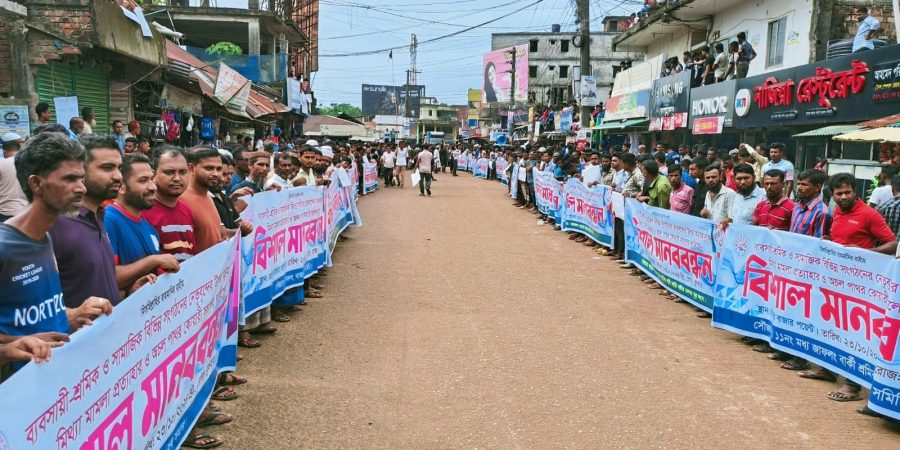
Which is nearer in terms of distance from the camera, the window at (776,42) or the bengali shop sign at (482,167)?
the window at (776,42)

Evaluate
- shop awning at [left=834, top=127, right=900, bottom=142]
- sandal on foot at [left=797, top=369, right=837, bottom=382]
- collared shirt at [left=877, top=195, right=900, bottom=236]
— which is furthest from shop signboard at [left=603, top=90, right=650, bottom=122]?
sandal on foot at [left=797, top=369, right=837, bottom=382]

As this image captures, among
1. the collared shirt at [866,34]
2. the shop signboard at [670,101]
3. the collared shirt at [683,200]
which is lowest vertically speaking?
the collared shirt at [683,200]

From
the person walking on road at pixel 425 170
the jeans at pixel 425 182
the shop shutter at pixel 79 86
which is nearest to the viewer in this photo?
the shop shutter at pixel 79 86

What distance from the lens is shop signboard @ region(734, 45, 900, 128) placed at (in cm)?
1261

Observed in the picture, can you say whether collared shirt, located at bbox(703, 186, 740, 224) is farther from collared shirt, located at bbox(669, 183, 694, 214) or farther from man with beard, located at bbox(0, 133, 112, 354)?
man with beard, located at bbox(0, 133, 112, 354)

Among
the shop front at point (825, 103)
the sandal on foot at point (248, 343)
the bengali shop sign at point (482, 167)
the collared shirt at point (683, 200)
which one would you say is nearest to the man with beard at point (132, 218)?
the sandal on foot at point (248, 343)

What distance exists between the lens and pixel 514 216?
1848 centimetres

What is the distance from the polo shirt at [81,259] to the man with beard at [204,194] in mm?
1593

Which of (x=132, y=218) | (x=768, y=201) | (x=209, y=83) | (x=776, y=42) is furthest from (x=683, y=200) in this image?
(x=209, y=83)

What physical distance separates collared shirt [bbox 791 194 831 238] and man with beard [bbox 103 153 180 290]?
18.8 ft

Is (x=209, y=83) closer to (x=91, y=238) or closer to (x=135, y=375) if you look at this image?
(x=91, y=238)

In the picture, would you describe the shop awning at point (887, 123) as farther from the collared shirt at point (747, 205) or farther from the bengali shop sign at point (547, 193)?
the bengali shop sign at point (547, 193)

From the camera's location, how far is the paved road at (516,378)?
446cm

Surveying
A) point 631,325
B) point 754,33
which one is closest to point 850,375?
point 631,325
